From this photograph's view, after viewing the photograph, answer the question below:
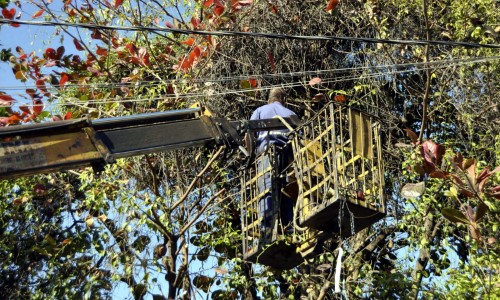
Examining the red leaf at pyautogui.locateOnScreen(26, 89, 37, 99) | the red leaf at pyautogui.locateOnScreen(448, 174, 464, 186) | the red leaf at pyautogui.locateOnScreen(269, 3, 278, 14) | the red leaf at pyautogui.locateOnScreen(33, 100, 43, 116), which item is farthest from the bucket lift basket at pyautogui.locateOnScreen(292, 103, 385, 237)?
the red leaf at pyautogui.locateOnScreen(26, 89, 37, 99)

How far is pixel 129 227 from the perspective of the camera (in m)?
9.30

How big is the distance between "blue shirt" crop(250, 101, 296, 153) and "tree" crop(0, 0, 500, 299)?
31.0 inches

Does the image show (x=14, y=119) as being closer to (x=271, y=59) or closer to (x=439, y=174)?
(x=271, y=59)

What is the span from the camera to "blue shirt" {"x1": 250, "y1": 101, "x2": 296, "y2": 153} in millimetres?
8852

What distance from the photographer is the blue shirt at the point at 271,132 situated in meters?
8.85

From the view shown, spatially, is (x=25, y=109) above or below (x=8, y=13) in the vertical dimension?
below

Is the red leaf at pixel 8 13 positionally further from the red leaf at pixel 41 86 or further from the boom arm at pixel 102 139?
the boom arm at pixel 102 139

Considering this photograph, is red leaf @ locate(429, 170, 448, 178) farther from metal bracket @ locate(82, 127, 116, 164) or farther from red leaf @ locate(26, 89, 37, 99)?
red leaf @ locate(26, 89, 37, 99)

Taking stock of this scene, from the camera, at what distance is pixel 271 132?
8930mm

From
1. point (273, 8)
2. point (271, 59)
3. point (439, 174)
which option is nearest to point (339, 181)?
point (439, 174)

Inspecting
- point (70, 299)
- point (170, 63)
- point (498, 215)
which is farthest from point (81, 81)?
point (498, 215)

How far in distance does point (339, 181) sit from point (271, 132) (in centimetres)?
141

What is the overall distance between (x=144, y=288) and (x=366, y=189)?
2326 millimetres

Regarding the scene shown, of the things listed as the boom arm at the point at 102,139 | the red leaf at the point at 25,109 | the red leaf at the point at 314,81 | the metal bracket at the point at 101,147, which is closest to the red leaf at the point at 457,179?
the boom arm at the point at 102,139
